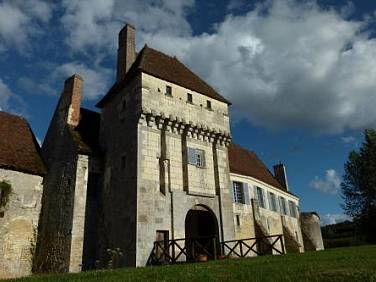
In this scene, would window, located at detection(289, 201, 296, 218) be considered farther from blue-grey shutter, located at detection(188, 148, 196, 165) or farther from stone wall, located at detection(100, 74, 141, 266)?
stone wall, located at detection(100, 74, 141, 266)

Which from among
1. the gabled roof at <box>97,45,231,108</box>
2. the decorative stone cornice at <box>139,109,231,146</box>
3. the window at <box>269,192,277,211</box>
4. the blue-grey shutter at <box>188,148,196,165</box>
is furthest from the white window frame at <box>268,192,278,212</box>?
the blue-grey shutter at <box>188,148,196,165</box>

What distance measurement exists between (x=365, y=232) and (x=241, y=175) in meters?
10.9

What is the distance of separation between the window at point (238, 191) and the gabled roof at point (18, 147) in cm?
1051

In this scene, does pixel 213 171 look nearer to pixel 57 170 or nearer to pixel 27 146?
pixel 57 170

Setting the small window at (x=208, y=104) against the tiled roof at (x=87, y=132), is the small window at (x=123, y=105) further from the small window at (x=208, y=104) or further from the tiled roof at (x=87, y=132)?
the small window at (x=208, y=104)

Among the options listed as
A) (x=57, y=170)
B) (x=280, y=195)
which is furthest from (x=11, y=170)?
(x=280, y=195)

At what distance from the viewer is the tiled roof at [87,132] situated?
16.9m

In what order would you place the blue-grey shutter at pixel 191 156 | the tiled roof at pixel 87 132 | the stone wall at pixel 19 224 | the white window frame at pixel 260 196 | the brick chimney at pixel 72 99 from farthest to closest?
the white window frame at pixel 260 196 → the brick chimney at pixel 72 99 → the tiled roof at pixel 87 132 → the blue-grey shutter at pixel 191 156 → the stone wall at pixel 19 224

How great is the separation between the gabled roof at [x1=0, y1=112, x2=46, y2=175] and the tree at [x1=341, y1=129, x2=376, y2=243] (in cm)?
2133

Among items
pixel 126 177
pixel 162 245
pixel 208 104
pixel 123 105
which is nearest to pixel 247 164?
pixel 208 104

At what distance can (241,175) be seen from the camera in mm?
20812

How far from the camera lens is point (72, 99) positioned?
18672 mm

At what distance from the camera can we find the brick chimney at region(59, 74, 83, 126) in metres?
18.4

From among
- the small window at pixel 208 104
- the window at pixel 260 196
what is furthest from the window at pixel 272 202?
the small window at pixel 208 104
